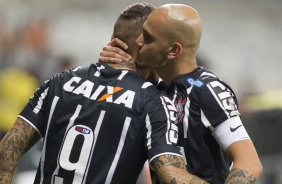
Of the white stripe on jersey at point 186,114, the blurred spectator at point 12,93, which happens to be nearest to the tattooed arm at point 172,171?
the white stripe on jersey at point 186,114

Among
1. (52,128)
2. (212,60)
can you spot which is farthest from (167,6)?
(212,60)

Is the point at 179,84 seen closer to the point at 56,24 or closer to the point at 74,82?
the point at 74,82

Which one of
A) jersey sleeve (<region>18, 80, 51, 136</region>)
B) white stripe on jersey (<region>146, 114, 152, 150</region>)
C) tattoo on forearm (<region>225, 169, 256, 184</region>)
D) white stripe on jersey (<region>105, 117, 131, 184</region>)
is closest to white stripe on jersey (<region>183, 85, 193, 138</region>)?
white stripe on jersey (<region>146, 114, 152, 150</region>)

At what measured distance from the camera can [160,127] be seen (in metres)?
4.85

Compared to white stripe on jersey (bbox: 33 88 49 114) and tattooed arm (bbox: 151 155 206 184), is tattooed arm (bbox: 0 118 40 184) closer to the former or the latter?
white stripe on jersey (bbox: 33 88 49 114)

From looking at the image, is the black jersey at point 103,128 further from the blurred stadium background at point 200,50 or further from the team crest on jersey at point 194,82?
the blurred stadium background at point 200,50

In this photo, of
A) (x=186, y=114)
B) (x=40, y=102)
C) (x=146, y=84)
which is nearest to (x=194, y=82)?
(x=186, y=114)

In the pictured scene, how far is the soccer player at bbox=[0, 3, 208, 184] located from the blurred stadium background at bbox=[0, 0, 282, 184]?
20.2 feet

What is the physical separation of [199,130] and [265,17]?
53.8 ft

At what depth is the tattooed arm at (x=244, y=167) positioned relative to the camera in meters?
4.64

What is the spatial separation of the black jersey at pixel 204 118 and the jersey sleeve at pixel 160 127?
0.30ft

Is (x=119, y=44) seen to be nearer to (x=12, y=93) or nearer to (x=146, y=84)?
(x=146, y=84)

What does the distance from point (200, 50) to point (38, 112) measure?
12956mm

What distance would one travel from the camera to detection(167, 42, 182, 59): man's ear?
4996mm
